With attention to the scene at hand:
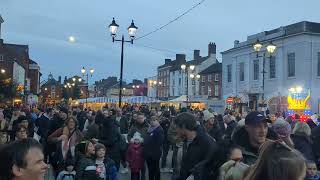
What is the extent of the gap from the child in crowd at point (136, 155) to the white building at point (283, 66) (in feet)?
103

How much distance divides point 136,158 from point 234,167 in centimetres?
768

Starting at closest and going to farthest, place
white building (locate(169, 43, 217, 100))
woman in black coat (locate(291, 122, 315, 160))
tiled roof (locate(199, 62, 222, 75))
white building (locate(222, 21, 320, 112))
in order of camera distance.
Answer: woman in black coat (locate(291, 122, 315, 160)), white building (locate(222, 21, 320, 112)), tiled roof (locate(199, 62, 222, 75)), white building (locate(169, 43, 217, 100))

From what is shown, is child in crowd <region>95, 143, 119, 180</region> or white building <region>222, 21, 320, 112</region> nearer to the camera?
child in crowd <region>95, 143, 119, 180</region>

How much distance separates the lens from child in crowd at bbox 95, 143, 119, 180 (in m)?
7.68

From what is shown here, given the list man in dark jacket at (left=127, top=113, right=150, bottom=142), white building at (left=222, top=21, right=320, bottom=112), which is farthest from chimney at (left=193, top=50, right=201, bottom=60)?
man in dark jacket at (left=127, top=113, right=150, bottom=142)

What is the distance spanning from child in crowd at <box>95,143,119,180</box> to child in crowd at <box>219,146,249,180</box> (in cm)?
368

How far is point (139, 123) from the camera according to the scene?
11.9 metres

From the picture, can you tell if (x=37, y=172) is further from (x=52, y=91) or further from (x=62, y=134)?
(x=52, y=91)

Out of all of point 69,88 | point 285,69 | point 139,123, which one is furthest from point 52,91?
point 139,123

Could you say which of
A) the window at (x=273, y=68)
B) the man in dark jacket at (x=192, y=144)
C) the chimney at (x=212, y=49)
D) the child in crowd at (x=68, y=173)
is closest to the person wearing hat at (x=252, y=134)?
the man in dark jacket at (x=192, y=144)

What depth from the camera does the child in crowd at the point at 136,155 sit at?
1137cm

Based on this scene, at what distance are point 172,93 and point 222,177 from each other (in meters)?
84.4

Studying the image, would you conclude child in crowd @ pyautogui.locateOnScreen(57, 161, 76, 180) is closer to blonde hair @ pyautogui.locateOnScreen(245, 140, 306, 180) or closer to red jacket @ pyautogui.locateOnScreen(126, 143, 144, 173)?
red jacket @ pyautogui.locateOnScreen(126, 143, 144, 173)

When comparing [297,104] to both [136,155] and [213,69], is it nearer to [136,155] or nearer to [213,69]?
[136,155]
